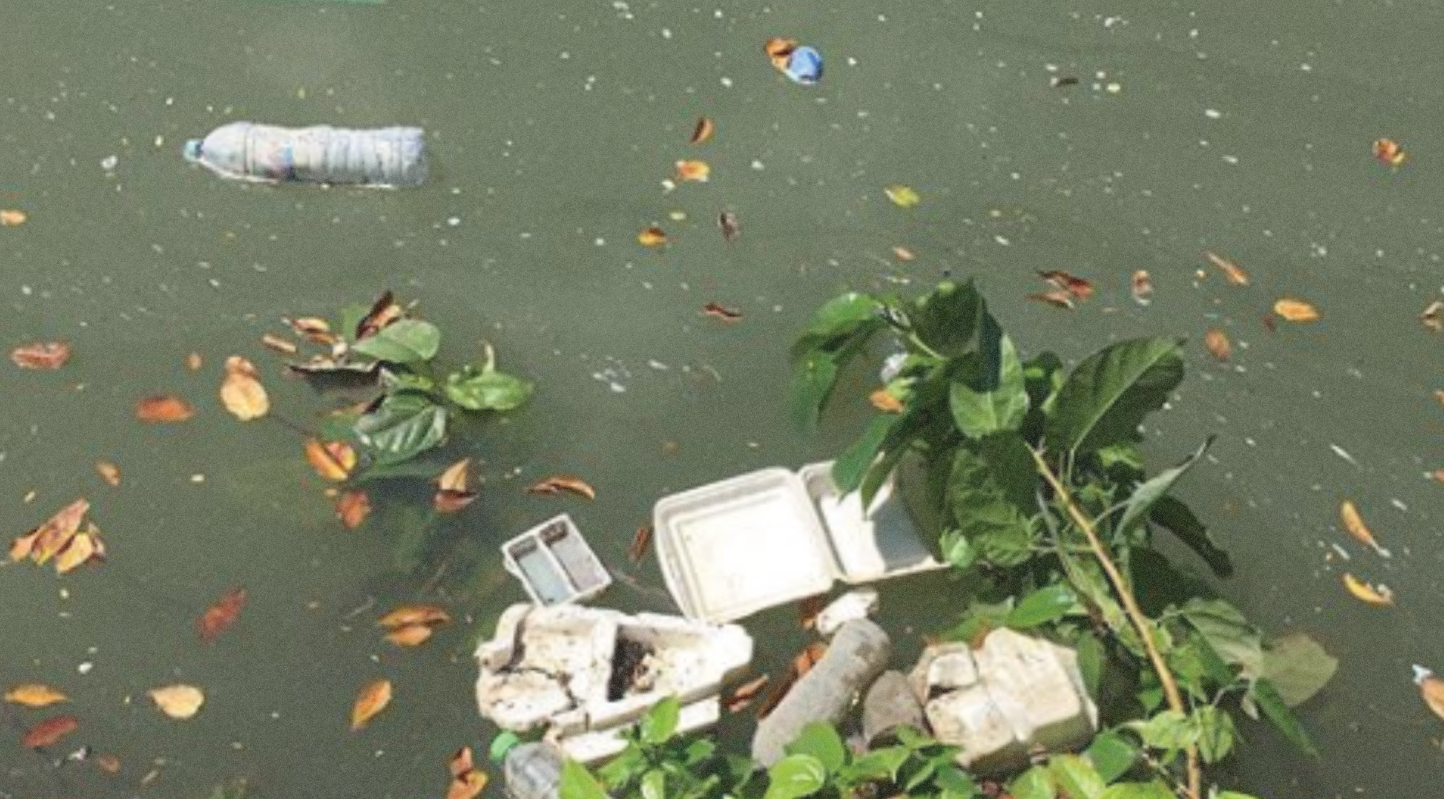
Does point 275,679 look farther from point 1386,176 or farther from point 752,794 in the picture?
point 1386,176

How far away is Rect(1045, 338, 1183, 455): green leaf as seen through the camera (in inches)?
110

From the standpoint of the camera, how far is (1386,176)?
3959 mm

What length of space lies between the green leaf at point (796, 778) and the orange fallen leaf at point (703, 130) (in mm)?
1854

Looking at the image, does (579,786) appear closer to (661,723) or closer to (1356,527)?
(661,723)

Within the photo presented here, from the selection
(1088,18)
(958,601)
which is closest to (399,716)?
(958,601)

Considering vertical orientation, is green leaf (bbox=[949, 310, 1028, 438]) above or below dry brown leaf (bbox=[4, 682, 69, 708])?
above

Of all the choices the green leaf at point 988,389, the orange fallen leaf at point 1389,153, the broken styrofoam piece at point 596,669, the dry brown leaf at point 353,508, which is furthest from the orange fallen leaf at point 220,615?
the orange fallen leaf at point 1389,153

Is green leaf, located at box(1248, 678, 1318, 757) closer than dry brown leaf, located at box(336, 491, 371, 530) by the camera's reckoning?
Yes

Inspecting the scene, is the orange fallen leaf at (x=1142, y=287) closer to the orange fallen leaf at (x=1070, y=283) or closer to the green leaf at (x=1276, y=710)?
the orange fallen leaf at (x=1070, y=283)

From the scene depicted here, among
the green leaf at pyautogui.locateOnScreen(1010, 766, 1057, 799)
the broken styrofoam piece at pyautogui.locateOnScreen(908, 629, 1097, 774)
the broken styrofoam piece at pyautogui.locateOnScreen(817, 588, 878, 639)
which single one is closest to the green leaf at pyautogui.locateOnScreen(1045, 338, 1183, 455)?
the broken styrofoam piece at pyautogui.locateOnScreen(908, 629, 1097, 774)

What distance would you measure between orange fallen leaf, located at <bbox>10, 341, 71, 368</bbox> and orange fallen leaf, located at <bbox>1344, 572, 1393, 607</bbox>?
2850 millimetres

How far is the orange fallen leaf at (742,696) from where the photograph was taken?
303cm

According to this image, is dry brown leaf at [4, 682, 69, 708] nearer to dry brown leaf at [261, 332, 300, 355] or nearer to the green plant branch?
dry brown leaf at [261, 332, 300, 355]

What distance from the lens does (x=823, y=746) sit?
8.55 ft
